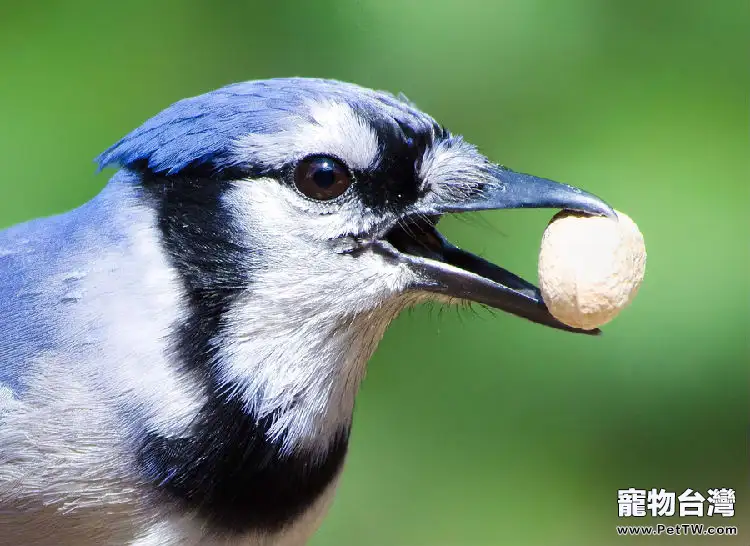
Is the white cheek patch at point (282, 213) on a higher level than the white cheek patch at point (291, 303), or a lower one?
higher

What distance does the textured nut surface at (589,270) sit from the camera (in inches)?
60.6

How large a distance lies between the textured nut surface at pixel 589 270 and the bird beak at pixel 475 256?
0.10ft

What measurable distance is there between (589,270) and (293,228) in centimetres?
42

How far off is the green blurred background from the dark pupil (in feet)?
4.47

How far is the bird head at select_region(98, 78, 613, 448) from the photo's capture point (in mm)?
1564

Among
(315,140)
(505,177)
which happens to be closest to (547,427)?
(505,177)

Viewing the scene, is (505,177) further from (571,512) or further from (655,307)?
(571,512)

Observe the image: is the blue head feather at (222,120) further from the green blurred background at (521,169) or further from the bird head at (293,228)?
the green blurred background at (521,169)

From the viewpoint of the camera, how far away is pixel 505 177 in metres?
1.70

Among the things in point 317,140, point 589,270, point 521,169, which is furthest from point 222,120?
point 521,169

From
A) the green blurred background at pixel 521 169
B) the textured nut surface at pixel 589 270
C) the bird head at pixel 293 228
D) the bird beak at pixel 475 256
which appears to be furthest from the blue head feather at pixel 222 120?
the green blurred background at pixel 521 169

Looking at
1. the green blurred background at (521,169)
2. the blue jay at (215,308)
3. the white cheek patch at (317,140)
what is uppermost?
the green blurred background at (521,169)

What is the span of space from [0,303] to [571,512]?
1974 millimetres

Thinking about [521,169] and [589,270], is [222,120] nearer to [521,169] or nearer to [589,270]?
[589,270]
